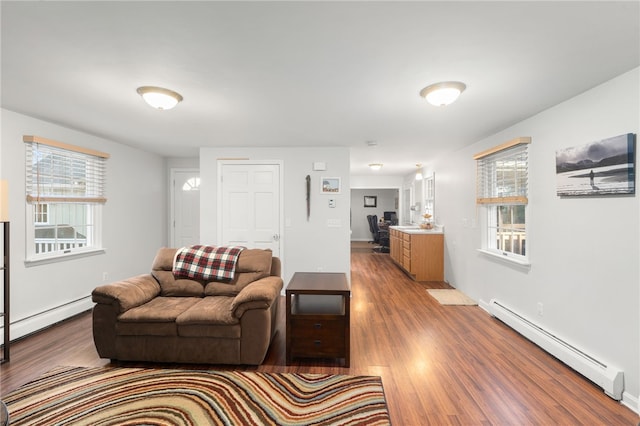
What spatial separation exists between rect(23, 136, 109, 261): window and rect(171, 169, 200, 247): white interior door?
1543 mm

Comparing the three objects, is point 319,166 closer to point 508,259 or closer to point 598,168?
point 508,259

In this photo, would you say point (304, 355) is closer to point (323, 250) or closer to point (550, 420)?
point (550, 420)

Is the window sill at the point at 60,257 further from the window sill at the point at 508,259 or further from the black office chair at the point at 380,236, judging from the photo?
the black office chair at the point at 380,236

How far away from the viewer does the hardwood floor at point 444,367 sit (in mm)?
1921

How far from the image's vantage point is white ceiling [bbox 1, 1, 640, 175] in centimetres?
145

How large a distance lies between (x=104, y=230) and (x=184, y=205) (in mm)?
1610

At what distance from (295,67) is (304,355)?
223 cm

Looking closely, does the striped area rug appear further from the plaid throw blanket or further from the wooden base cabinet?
the wooden base cabinet

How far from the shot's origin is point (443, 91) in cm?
224

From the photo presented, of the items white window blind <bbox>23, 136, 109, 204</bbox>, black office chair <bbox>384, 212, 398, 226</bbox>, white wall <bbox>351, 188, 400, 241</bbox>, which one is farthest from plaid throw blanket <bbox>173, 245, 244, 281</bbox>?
white wall <bbox>351, 188, 400, 241</bbox>

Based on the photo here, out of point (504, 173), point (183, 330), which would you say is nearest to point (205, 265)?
point (183, 330)

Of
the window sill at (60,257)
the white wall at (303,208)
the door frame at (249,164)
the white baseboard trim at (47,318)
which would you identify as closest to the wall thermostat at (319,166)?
the white wall at (303,208)

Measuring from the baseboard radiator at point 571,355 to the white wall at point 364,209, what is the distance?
7.85 metres

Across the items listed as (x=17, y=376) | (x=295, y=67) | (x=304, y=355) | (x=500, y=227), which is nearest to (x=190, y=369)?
(x=304, y=355)
